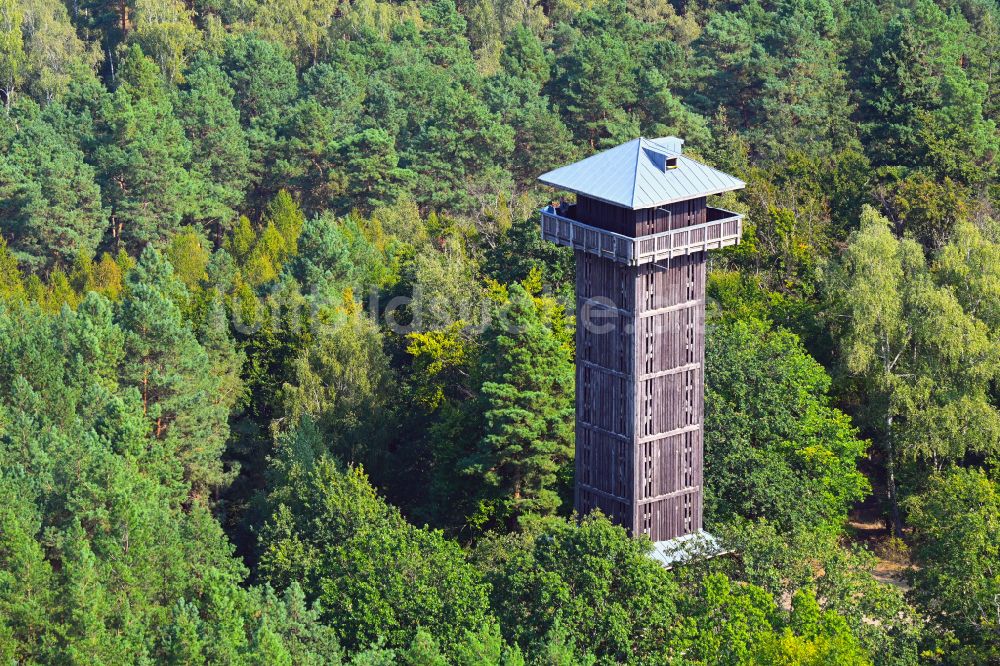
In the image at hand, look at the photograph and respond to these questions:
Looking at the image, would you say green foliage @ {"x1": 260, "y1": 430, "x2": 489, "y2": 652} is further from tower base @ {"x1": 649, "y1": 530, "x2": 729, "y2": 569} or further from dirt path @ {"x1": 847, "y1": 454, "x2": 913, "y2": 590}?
dirt path @ {"x1": 847, "y1": 454, "x2": 913, "y2": 590}

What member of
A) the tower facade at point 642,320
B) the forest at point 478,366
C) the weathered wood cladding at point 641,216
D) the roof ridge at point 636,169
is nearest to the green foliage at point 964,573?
the forest at point 478,366

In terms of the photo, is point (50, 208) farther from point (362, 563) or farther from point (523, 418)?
point (362, 563)

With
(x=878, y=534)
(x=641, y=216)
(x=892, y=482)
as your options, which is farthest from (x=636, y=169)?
(x=878, y=534)

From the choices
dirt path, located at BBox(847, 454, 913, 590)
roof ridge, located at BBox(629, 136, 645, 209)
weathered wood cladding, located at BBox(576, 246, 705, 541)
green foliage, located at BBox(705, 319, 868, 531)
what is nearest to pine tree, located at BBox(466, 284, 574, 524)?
weathered wood cladding, located at BBox(576, 246, 705, 541)

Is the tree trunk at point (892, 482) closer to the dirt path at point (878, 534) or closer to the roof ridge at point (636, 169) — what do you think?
the dirt path at point (878, 534)

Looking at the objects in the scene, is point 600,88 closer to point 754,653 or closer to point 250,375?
point 250,375

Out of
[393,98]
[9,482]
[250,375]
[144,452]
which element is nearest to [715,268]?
[250,375]
